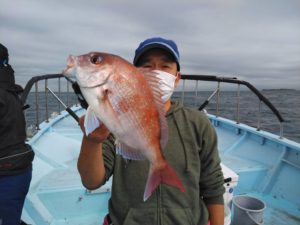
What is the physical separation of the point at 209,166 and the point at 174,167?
0.29 metres

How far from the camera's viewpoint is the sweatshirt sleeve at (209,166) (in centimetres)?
195

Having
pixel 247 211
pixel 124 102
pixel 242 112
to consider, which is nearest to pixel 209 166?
pixel 124 102

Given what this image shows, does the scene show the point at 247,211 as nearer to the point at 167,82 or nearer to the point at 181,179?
the point at 181,179

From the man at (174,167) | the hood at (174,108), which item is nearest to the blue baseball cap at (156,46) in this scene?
the man at (174,167)

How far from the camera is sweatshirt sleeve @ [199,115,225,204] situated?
195 cm

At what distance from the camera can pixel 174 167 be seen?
6.01ft

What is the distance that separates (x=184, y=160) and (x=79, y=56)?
0.99 m

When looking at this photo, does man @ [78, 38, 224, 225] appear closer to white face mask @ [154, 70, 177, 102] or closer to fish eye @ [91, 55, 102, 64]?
white face mask @ [154, 70, 177, 102]

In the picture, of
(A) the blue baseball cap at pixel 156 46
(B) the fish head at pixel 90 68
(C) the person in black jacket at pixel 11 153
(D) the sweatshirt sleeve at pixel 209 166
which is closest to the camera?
(B) the fish head at pixel 90 68

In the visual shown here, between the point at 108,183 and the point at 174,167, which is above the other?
the point at 174,167

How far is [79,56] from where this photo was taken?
121 cm

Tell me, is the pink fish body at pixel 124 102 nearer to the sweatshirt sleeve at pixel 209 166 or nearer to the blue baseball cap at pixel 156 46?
the blue baseball cap at pixel 156 46

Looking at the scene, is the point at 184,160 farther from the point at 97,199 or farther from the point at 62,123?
the point at 62,123

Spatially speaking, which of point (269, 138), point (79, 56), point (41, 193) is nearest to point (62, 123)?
point (41, 193)
